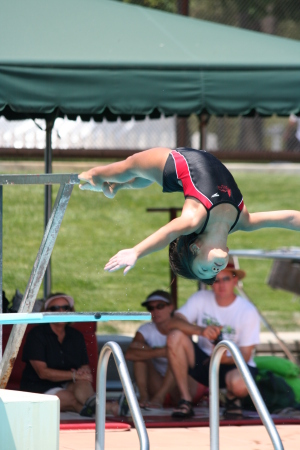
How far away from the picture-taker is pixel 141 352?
654cm

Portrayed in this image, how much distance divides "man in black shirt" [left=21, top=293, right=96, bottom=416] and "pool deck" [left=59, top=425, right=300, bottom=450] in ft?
1.73

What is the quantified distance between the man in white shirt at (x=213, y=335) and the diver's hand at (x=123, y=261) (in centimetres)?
265

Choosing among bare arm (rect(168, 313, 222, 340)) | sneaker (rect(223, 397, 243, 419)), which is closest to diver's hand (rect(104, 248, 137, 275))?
bare arm (rect(168, 313, 222, 340))

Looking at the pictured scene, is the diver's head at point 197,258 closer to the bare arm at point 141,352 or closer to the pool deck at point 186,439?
the pool deck at point 186,439

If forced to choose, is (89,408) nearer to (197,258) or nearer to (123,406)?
(123,406)

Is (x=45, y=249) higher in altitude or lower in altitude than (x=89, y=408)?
lower

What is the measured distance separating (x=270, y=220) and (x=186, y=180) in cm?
A: 56

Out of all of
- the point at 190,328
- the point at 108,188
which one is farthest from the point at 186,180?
the point at 190,328

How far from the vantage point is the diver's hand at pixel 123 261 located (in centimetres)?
368

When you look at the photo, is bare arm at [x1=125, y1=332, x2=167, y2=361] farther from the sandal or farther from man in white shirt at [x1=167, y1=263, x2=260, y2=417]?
the sandal

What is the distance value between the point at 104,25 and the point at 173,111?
3.29 ft

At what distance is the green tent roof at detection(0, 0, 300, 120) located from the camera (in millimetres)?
5750

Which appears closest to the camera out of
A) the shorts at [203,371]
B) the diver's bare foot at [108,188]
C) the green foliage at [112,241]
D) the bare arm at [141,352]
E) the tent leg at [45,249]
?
the tent leg at [45,249]

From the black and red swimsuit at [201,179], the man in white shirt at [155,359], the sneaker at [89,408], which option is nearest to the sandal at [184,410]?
the man in white shirt at [155,359]
